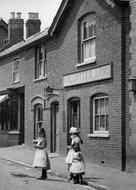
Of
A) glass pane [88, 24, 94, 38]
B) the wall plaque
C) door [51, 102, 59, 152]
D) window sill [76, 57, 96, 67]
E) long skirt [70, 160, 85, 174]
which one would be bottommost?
long skirt [70, 160, 85, 174]

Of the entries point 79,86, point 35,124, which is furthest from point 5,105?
point 79,86

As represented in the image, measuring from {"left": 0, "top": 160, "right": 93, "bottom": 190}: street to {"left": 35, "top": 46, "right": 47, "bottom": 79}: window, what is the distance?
8.78 m

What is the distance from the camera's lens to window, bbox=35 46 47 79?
25.1m

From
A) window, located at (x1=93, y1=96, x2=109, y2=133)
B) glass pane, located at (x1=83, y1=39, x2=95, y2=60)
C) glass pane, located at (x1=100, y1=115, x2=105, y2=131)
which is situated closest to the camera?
window, located at (x1=93, y1=96, x2=109, y2=133)

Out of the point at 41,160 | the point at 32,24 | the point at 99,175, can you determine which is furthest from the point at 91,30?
the point at 32,24

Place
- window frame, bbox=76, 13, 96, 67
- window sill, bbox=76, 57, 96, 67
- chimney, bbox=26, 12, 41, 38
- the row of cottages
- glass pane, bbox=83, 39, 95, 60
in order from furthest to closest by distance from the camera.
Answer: chimney, bbox=26, 12, 41, 38 < glass pane, bbox=83, 39, 95, 60 < window frame, bbox=76, 13, 96, 67 < window sill, bbox=76, 57, 96, 67 < the row of cottages

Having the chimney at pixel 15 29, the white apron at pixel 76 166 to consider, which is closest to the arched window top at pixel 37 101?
the chimney at pixel 15 29

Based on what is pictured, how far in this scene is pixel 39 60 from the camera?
25.8 meters

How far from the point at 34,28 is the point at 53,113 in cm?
1114

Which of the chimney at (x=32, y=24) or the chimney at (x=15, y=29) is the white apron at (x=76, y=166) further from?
the chimney at (x=15, y=29)

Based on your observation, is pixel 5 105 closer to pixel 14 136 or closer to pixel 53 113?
pixel 14 136

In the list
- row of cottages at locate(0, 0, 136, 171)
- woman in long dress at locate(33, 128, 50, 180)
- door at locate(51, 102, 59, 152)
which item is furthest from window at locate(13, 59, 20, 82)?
woman in long dress at locate(33, 128, 50, 180)

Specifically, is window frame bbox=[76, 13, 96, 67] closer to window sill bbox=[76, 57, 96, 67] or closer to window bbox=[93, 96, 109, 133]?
window sill bbox=[76, 57, 96, 67]

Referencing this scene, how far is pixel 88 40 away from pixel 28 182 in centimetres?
756
